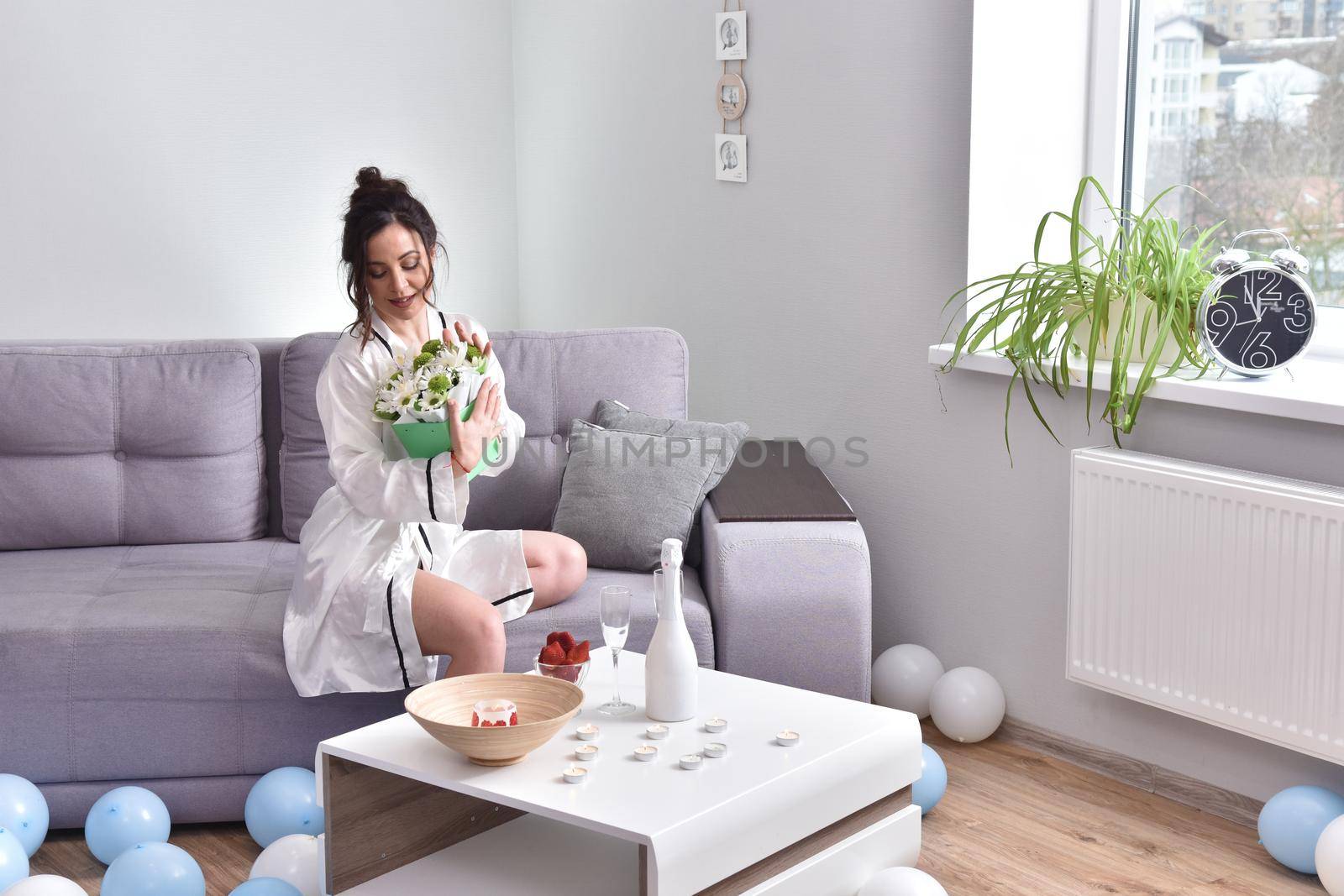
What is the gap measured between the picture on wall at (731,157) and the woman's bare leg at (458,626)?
1634 mm

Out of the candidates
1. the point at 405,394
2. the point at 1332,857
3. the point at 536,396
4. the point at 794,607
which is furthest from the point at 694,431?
the point at 1332,857

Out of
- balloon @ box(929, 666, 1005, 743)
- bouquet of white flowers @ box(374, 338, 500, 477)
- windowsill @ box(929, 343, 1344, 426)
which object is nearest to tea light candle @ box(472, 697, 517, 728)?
bouquet of white flowers @ box(374, 338, 500, 477)

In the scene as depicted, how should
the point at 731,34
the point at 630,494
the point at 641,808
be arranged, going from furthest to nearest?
1. the point at 731,34
2. the point at 630,494
3. the point at 641,808

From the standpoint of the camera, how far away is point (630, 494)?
2.85m

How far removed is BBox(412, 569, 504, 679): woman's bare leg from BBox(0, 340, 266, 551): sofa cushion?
91 centimetres

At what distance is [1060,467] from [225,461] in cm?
193

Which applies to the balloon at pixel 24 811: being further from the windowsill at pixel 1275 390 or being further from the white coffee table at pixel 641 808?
the windowsill at pixel 1275 390

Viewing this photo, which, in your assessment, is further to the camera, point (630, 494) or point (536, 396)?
point (536, 396)

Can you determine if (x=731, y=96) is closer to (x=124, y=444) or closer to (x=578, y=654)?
(x=124, y=444)

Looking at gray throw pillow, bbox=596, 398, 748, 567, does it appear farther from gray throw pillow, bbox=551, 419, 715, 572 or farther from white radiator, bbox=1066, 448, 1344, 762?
white radiator, bbox=1066, 448, 1344, 762

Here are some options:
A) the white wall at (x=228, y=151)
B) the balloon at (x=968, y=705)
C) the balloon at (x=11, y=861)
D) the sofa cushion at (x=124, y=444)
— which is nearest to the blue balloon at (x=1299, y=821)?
the balloon at (x=968, y=705)

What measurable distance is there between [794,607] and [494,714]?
0.92 metres

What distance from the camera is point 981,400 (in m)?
2.97

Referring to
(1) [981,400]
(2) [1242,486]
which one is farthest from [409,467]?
(2) [1242,486]
